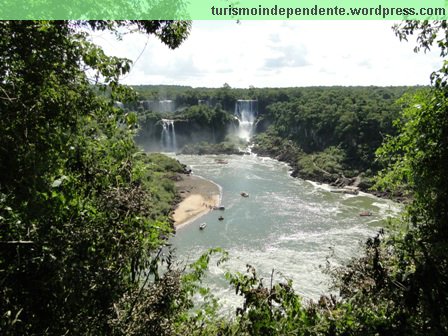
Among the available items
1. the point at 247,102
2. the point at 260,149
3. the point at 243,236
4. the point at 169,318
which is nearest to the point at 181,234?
the point at 243,236

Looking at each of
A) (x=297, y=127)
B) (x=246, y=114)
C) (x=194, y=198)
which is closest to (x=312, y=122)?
(x=297, y=127)

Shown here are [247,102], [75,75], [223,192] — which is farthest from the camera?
[247,102]

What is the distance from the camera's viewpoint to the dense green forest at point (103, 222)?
10.1ft

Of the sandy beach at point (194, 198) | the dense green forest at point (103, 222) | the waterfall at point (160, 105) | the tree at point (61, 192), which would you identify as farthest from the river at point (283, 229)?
the waterfall at point (160, 105)

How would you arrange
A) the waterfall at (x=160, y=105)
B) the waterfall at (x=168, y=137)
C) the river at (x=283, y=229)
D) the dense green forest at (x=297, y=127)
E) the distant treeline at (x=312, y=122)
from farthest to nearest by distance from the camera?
the waterfall at (x=160, y=105)
the waterfall at (x=168, y=137)
the distant treeline at (x=312, y=122)
the dense green forest at (x=297, y=127)
the river at (x=283, y=229)

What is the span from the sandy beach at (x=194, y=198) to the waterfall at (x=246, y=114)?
30639mm

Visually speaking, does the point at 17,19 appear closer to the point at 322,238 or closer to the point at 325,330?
the point at 325,330

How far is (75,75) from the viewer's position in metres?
4.19

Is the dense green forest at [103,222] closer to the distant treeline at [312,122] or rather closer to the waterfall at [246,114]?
the distant treeline at [312,122]

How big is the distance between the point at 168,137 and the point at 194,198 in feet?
98.9

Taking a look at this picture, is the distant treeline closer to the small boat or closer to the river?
the small boat

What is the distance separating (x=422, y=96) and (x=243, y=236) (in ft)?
73.2

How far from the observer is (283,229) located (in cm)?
2808

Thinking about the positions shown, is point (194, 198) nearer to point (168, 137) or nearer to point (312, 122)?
point (168, 137)
